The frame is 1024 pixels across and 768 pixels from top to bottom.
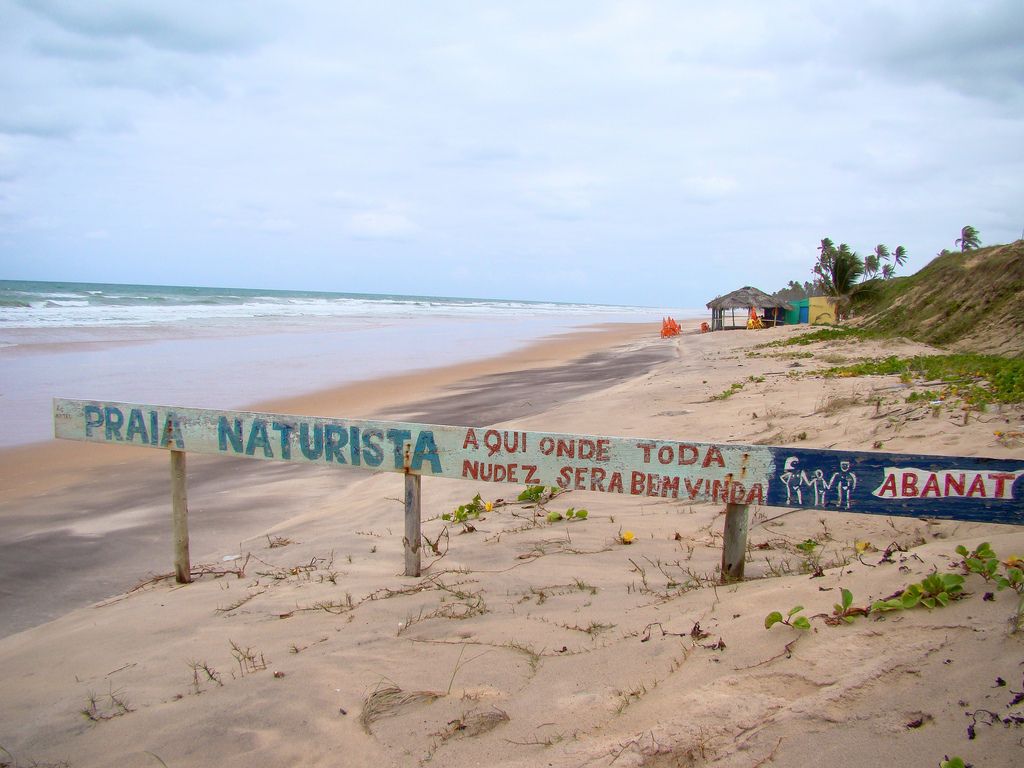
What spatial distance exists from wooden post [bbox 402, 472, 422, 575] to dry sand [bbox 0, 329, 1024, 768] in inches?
5.4

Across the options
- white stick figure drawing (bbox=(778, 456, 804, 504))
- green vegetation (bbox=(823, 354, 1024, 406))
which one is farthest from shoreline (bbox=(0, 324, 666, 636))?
green vegetation (bbox=(823, 354, 1024, 406))

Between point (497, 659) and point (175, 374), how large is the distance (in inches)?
563

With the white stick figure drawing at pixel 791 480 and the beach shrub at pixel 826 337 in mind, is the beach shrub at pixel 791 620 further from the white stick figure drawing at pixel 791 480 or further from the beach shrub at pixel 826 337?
the beach shrub at pixel 826 337

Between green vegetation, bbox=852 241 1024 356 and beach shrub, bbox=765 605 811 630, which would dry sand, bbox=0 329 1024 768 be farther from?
green vegetation, bbox=852 241 1024 356

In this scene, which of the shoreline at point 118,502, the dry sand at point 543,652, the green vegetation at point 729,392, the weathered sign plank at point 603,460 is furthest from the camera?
the green vegetation at point 729,392

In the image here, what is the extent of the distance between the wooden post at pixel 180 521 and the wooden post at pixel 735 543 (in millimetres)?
3375

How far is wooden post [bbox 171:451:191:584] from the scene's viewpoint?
14.8 ft

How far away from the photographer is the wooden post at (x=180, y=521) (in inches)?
177

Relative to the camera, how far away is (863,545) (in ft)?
12.1

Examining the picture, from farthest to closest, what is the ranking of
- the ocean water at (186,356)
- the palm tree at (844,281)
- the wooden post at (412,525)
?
1. the palm tree at (844,281)
2. the ocean water at (186,356)
3. the wooden post at (412,525)

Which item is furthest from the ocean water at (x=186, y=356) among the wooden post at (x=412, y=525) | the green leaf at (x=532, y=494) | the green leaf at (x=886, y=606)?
the green leaf at (x=886, y=606)

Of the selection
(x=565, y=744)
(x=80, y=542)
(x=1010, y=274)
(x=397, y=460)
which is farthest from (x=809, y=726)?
(x=1010, y=274)

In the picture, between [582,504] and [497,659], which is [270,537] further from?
[497,659]

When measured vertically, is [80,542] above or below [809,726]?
below
